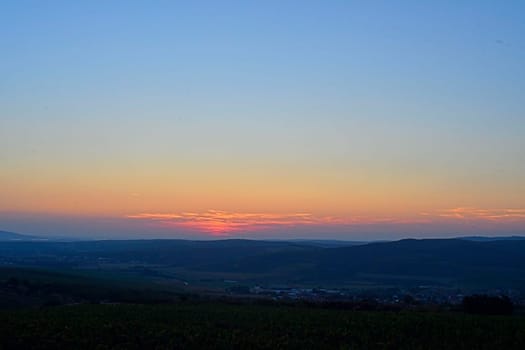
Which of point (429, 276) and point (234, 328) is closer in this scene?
point (234, 328)

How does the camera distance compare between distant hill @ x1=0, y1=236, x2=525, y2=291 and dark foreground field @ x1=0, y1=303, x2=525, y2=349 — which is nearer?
dark foreground field @ x1=0, y1=303, x2=525, y2=349

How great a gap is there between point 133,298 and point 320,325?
34.8 metres

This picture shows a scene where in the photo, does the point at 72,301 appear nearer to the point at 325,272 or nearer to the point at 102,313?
the point at 102,313

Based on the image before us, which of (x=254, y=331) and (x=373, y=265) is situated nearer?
(x=254, y=331)

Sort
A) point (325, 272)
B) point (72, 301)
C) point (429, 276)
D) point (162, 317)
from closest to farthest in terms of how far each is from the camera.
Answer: point (162, 317) < point (72, 301) < point (429, 276) < point (325, 272)

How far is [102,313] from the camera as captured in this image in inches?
1617

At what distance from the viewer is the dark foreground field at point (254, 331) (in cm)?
2825

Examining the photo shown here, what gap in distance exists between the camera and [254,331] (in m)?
32.3

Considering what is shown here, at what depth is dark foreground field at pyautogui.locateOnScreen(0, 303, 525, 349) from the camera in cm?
2825

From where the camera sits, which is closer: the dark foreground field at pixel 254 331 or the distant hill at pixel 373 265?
the dark foreground field at pixel 254 331

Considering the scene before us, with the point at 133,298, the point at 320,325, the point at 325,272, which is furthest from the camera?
the point at 325,272

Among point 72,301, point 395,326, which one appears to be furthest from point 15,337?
point 72,301

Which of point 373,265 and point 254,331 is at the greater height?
point 254,331

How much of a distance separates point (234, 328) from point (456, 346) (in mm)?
11474
